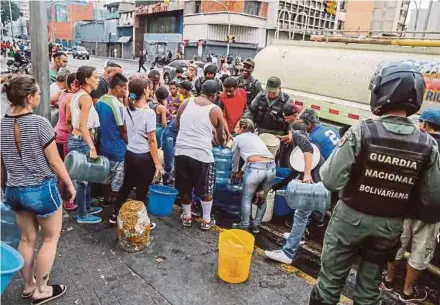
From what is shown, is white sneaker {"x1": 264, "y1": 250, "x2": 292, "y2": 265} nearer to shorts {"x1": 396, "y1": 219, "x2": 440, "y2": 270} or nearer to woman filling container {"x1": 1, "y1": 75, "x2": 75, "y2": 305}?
shorts {"x1": 396, "y1": 219, "x2": 440, "y2": 270}

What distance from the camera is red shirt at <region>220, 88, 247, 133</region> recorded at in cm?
582

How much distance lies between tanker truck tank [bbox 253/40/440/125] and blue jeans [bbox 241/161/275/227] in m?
2.39

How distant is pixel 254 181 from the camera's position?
14.1ft

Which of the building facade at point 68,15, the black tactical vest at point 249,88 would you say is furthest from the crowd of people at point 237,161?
the building facade at point 68,15

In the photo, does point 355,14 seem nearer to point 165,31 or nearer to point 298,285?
point 165,31

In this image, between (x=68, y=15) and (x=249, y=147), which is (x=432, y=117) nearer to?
(x=249, y=147)

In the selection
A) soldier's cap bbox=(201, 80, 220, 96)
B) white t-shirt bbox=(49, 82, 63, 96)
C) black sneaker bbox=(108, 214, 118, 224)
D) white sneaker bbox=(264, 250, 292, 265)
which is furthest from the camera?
white t-shirt bbox=(49, 82, 63, 96)

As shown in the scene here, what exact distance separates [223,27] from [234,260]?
43.6 m

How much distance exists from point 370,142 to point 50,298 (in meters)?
2.70

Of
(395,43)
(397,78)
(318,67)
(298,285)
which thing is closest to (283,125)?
(318,67)

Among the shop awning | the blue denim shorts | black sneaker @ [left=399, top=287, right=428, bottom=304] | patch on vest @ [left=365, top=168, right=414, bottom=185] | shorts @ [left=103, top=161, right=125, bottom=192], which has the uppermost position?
the shop awning

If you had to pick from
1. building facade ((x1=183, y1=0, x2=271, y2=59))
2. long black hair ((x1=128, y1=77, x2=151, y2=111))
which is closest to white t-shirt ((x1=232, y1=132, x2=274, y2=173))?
long black hair ((x1=128, y1=77, x2=151, y2=111))

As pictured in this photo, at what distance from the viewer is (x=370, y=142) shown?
2.18m

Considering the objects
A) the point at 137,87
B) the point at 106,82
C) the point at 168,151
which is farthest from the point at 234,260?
the point at 106,82
